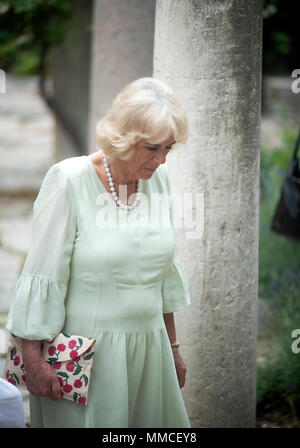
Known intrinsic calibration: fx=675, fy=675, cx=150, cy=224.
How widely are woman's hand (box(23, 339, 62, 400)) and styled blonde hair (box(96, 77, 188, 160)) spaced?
2.23 ft

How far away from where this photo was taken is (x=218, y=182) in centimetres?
268

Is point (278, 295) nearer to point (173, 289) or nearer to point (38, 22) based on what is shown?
point (173, 289)

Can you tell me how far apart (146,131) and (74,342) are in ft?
2.36

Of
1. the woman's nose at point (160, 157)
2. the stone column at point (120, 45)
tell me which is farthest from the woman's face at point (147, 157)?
the stone column at point (120, 45)

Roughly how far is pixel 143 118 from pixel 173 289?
0.69 m

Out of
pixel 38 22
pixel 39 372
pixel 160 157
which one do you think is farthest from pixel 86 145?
pixel 39 372

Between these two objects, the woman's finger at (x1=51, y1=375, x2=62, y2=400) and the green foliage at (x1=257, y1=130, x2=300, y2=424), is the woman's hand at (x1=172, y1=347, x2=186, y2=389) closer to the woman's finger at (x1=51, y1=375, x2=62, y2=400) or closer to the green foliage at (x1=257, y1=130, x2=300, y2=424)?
the woman's finger at (x1=51, y1=375, x2=62, y2=400)

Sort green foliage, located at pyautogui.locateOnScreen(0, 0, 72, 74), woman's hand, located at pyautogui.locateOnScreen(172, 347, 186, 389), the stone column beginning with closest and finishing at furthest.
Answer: woman's hand, located at pyautogui.locateOnScreen(172, 347, 186, 389) < the stone column < green foliage, located at pyautogui.locateOnScreen(0, 0, 72, 74)

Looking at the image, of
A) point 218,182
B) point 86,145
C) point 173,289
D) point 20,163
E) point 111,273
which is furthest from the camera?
point 20,163

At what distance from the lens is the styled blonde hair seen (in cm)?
210

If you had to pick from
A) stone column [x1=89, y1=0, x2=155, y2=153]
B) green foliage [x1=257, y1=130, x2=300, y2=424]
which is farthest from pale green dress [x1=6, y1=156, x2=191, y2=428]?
stone column [x1=89, y1=0, x2=155, y2=153]

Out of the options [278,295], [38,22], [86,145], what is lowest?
[278,295]

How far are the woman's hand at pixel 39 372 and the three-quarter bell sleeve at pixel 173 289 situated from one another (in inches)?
19.8

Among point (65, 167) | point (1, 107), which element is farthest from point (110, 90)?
point (1, 107)
